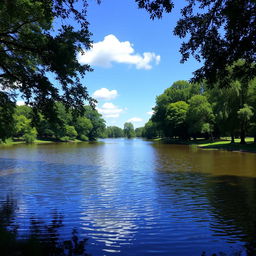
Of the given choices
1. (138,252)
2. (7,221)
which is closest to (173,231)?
(138,252)

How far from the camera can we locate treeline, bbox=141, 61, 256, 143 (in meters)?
53.8

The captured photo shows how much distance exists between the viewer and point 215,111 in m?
71.2

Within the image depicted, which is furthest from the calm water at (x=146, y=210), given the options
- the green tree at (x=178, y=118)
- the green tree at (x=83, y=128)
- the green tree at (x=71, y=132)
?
the green tree at (x=83, y=128)

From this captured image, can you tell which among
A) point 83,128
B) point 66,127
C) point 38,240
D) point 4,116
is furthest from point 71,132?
point 38,240

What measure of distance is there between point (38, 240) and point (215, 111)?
6935 cm

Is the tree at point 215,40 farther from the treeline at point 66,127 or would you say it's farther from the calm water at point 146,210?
the treeline at point 66,127

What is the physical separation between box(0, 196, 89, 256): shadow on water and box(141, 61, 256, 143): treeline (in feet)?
60.3

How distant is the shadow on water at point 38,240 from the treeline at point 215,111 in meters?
18.4

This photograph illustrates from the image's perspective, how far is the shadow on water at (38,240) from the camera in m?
6.28

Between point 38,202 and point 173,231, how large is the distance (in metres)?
7.29

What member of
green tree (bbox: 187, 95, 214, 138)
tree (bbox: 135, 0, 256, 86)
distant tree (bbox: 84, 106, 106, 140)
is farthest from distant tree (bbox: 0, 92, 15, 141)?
distant tree (bbox: 84, 106, 106, 140)

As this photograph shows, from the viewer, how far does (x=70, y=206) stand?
40.5ft

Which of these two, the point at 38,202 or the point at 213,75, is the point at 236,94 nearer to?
the point at 213,75

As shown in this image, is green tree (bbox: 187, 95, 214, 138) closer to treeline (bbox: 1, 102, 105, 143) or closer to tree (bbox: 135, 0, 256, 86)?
treeline (bbox: 1, 102, 105, 143)
